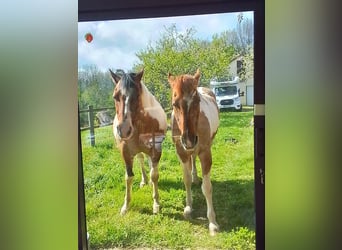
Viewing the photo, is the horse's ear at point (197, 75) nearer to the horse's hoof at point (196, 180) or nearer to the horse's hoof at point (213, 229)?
the horse's hoof at point (196, 180)

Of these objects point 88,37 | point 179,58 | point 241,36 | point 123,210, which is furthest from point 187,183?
point 88,37

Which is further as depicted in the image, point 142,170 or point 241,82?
point 142,170

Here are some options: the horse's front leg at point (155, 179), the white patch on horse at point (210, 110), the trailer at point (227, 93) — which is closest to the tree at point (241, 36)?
the trailer at point (227, 93)

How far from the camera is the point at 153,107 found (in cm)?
189

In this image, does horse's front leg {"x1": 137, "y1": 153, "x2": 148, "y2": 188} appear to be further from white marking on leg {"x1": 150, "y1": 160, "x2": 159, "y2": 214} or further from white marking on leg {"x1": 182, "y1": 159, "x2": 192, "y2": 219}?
white marking on leg {"x1": 182, "y1": 159, "x2": 192, "y2": 219}

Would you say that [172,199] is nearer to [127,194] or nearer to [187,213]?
[187,213]

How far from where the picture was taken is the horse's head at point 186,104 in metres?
1.85

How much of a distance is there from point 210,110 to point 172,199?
0.49 meters

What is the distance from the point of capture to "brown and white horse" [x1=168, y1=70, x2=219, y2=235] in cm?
184

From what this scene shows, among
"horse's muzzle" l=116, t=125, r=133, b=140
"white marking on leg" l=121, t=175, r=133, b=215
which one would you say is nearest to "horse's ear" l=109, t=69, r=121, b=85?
"horse's muzzle" l=116, t=125, r=133, b=140

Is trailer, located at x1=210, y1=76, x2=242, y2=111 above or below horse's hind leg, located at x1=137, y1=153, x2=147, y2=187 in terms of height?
above
